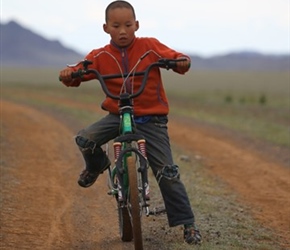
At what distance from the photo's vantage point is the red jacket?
5719 millimetres

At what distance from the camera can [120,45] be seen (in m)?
5.68

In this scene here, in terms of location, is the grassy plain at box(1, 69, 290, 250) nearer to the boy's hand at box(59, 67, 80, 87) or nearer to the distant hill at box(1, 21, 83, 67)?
the boy's hand at box(59, 67, 80, 87)

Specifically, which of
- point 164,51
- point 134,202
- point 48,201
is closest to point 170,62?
point 164,51

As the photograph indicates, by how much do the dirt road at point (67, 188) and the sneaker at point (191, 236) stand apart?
1.62ft

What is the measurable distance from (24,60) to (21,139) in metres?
141

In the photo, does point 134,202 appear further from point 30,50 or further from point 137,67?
point 30,50

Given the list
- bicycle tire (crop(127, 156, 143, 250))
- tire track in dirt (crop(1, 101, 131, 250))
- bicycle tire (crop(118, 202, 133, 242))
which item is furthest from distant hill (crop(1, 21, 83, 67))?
bicycle tire (crop(127, 156, 143, 250))

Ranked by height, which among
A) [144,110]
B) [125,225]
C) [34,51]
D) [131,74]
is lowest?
[125,225]

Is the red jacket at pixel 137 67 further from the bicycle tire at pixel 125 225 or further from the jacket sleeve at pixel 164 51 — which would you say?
the bicycle tire at pixel 125 225

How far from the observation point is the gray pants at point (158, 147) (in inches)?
226

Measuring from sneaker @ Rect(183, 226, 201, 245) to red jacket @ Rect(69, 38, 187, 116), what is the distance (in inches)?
39.1

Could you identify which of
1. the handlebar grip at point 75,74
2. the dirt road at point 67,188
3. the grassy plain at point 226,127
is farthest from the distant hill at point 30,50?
the handlebar grip at point 75,74

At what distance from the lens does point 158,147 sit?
18.9 ft

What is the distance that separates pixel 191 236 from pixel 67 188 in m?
3.45
